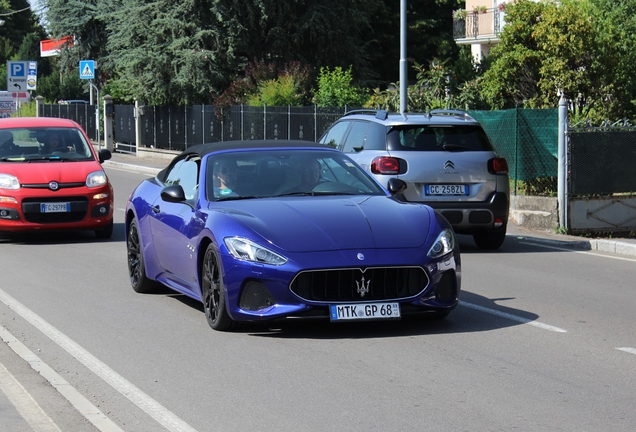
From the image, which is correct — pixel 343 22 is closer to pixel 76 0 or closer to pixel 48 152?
pixel 76 0

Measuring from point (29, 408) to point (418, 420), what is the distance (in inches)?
86.6

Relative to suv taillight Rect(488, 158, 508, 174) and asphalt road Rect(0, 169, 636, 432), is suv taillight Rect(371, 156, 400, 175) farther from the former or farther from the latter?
asphalt road Rect(0, 169, 636, 432)

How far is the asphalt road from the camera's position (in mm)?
6180

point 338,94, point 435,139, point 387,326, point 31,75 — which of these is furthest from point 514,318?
point 31,75

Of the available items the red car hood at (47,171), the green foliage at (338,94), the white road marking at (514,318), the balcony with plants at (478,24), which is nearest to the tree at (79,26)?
the balcony with plants at (478,24)

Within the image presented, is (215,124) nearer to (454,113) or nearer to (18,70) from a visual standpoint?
(18,70)

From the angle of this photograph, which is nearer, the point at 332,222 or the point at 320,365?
the point at 320,365

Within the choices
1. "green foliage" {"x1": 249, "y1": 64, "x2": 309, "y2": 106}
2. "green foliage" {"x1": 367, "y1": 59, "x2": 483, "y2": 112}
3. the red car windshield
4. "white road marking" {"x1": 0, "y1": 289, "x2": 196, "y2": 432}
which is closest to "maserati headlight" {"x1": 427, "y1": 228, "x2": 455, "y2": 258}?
"white road marking" {"x1": 0, "y1": 289, "x2": 196, "y2": 432}

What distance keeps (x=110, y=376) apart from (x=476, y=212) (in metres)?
8.01

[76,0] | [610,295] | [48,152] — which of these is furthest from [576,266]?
[76,0]

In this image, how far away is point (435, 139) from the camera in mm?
14664

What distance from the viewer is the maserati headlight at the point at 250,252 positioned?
27.1ft

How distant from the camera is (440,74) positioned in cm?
2820

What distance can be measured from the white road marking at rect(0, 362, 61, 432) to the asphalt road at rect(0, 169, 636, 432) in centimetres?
1
